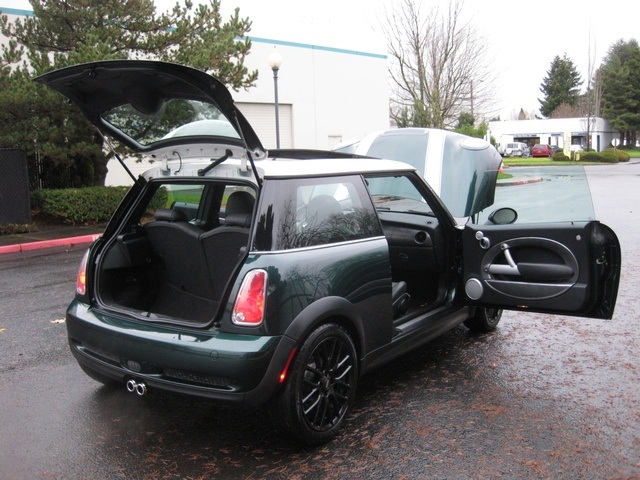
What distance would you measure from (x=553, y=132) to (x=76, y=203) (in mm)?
66969

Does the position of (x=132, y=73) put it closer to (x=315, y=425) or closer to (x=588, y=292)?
(x=315, y=425)

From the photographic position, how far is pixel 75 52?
12.3 metres

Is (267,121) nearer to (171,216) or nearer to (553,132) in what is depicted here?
(171,216)

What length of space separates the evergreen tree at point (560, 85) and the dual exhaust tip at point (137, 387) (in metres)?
87.3

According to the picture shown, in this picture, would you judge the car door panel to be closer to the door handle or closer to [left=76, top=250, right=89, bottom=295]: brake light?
the door handle

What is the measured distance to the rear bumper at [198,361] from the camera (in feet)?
10.1

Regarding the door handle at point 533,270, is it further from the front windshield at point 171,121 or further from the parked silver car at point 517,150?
the parked silver car at point 517,150

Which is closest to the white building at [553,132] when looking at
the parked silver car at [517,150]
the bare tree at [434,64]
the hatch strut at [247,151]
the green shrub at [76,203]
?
the parked silver car at [517,150]

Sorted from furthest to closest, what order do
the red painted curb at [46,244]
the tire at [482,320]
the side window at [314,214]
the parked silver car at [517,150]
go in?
the parked silver car at [517,150] → the red painted curb at [46,244] → the tire at [482,320] → the side window at [314,214]

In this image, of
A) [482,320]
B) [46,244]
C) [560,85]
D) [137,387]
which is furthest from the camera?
[560,85]

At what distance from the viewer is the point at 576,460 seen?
327 cm

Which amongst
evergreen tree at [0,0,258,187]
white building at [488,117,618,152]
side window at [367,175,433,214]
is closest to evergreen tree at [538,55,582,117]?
white building at [488,117,618,152]

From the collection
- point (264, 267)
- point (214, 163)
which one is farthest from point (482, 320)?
point (214, 163)

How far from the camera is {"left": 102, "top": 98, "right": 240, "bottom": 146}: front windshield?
3.48 m
